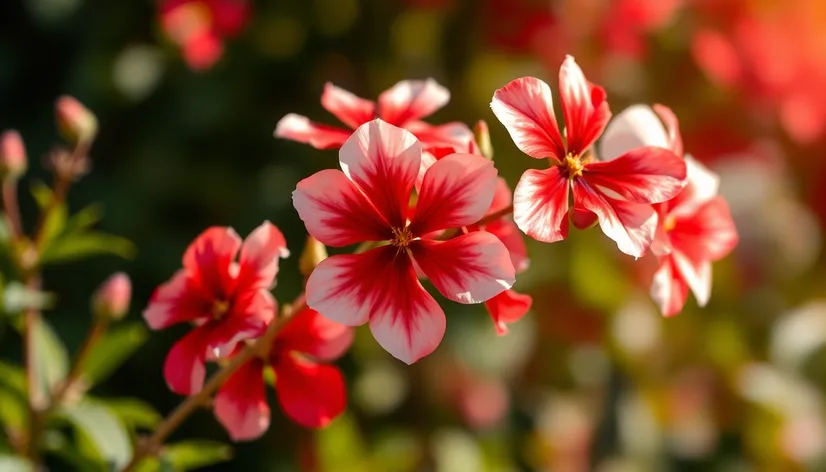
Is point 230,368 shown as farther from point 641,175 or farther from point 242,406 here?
point 641,175

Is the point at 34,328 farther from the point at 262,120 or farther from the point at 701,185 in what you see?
the point at 262,120

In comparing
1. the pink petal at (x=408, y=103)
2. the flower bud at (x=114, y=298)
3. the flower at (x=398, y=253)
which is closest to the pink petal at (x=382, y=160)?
the flower at (x=398, y=253)

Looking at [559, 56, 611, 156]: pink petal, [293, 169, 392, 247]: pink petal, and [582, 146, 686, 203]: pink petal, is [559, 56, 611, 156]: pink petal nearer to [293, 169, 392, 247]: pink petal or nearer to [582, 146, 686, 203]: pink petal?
[582, 146, 686, 203]: pink petal

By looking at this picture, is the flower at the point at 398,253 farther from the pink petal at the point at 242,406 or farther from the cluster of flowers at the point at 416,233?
the pink petal at the point at 242,406

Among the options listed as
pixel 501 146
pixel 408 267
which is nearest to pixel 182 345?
pixel 408 267

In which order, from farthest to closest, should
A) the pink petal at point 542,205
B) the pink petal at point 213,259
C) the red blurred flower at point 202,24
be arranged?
the red blurred flower at point 202,24 → the pink petal at point 213,259 → the pink petal at point 542,205

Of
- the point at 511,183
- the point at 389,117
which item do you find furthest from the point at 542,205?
the point at 511,183
